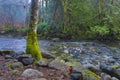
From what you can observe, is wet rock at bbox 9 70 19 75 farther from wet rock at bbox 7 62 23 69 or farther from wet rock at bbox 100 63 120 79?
wet rock at bbox 100 63 120 79

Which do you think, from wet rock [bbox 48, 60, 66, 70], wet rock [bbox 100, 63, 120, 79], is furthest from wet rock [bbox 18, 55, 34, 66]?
wet rock [bbox 100, 63, 120, 79]

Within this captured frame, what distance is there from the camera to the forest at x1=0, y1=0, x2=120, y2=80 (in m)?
5.47

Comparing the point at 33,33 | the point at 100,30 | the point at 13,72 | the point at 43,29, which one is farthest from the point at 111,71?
the point at 43,29

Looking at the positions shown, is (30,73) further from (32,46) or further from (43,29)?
(43,29)

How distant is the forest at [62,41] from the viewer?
215 inches

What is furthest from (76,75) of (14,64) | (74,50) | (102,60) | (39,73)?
(74,50)

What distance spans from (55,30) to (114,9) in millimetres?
4287

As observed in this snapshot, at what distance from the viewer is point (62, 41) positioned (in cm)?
1391

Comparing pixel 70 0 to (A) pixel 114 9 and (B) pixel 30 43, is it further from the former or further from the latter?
(B) pixel 30 43

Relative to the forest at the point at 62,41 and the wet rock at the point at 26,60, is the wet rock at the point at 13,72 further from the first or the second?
the wet rock at the point at 26,60

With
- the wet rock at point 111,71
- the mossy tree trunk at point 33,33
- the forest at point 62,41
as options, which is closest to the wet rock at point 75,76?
the forest at point 62,41

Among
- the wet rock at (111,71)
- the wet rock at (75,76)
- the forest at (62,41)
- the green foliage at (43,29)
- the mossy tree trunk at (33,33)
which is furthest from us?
the green foliage at (43,29)

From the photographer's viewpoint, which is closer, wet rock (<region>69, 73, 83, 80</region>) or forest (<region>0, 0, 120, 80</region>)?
wet rock (<region>69, 73, 83, 80</region>)

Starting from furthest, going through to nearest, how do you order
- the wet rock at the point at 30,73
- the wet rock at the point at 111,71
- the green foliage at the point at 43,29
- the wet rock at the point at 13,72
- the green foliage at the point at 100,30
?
the green foliage at the point at 43,29 < the green foliage at the point at 100,30 < the wet rock at the point at 111,71 < the wet rock at the point at 13,72 < the wet rock at the point at 30,73
